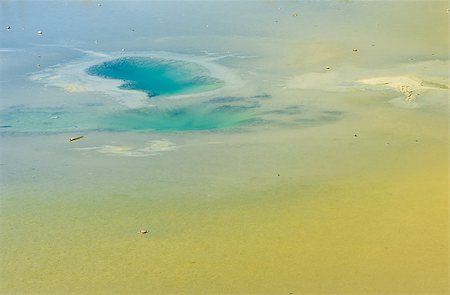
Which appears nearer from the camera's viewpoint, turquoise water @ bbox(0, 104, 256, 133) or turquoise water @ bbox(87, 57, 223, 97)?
turquoise water @ bbox(0, 104, 256, 133)

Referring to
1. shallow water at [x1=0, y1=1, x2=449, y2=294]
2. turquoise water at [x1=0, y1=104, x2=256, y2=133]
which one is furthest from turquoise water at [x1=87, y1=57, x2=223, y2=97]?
turquoise water at [x1=0, y1=104, x2=256, y2=133]

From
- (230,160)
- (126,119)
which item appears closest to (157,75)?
(126,119)

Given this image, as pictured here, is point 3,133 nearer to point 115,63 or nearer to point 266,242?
point 115,63

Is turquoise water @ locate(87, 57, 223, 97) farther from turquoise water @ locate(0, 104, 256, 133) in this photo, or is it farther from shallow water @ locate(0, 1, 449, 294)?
turquoise water @ locate(0, 104, 256, 133)

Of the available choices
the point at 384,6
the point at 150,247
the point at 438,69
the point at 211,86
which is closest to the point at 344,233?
the point at 150,247

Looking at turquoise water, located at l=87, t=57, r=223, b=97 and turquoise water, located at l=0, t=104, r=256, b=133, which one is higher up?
turquoise water, located at l=87, t=57, r=223, b=97

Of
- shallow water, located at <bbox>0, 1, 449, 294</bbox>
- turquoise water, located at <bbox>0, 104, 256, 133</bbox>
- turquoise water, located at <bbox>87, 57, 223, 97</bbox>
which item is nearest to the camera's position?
shallow water, located at <bbox>0, 1, 449, 294</bbox>

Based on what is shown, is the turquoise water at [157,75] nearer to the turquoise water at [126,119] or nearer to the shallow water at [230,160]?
the shallow water at [230,160]
